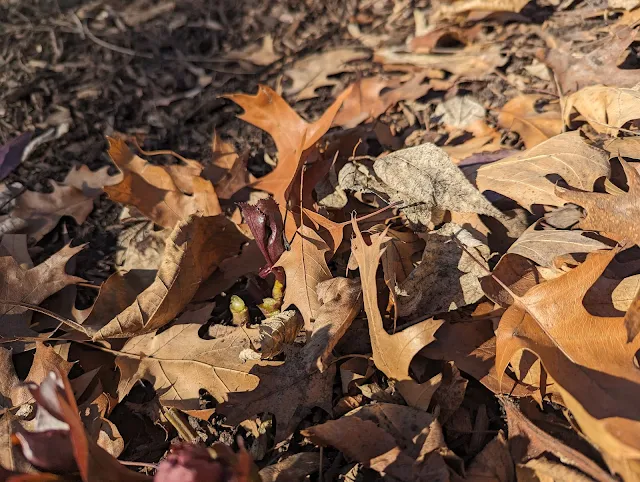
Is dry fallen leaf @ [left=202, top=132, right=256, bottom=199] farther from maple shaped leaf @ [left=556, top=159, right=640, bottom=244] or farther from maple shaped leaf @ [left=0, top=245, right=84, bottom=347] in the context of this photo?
maple shaped leaf @ [left=556, top=159, right=640, bottom=244]

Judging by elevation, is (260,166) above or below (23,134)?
below

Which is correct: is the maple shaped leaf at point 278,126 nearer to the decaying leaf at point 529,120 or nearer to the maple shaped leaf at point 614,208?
the decaying leaf at point 529,120

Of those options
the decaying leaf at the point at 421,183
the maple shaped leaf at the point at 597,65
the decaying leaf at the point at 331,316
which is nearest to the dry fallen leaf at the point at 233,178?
the decaying leaf at the point at 421,183

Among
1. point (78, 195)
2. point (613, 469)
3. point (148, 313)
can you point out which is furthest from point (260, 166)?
Result: point (613, 469)

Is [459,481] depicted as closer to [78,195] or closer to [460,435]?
[460,435]

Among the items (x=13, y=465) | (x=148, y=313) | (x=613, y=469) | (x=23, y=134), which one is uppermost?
(x=23, y=134)

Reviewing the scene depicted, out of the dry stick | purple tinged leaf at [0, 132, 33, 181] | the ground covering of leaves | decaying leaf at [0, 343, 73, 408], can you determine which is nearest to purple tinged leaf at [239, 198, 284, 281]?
the ground covering of leaves
